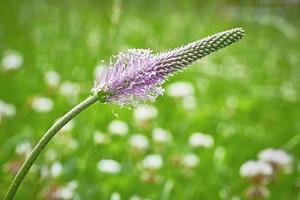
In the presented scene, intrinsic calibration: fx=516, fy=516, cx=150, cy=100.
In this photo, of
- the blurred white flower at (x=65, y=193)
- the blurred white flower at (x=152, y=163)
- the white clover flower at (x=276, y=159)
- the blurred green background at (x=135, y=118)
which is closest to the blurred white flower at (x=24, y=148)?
the blurred green background at (x=135, y=118)

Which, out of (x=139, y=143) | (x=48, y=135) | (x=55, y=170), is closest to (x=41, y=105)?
(x=139, y=143)

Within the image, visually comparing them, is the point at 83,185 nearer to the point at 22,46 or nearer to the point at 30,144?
the point at 30,144

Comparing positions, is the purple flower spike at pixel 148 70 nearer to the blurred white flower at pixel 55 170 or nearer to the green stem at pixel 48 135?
the green stem at pixel 48 135

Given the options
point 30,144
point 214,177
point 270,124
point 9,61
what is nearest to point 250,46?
point 270,124

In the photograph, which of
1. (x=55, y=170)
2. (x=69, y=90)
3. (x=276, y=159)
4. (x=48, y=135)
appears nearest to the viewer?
(x=48, y=135)

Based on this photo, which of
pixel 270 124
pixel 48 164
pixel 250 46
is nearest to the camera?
pixel 48 164

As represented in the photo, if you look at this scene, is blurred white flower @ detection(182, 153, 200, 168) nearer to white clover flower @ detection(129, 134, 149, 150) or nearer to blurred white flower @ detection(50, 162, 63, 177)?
white clover flower @ detection(129, 134, 149, 150)

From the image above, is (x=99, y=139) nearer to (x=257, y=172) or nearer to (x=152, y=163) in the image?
(x=152, y=163)
